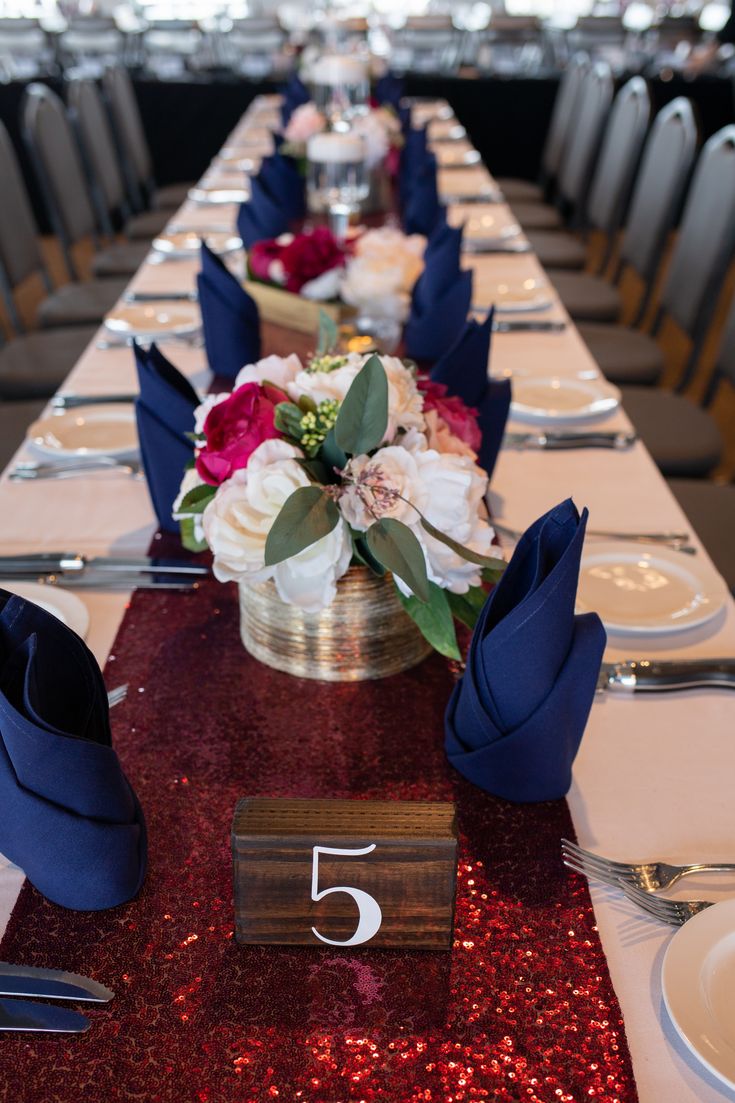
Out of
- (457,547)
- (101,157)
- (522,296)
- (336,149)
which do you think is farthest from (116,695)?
(101,157)

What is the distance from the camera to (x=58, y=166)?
340 cm

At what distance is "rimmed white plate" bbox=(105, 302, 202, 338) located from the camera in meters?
2.09

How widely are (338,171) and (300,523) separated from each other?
1906 millimetres

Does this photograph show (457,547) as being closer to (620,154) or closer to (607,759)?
(607,759)

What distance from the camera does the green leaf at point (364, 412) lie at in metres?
0.82

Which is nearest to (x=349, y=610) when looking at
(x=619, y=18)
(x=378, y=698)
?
(x=378, y=698)

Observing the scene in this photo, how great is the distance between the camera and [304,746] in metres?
0.95

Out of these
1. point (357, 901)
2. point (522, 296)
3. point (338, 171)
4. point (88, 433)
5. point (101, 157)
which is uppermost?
point (357, 901)

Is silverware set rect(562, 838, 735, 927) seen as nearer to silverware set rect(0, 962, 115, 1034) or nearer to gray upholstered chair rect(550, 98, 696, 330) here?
silverware set rect(0, 962, 115, 1034)

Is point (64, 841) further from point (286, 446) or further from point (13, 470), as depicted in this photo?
point (13, 470)

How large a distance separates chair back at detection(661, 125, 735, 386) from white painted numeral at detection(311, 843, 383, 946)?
210 centimetres

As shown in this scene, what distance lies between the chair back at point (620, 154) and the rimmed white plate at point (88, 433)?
7.72 ft

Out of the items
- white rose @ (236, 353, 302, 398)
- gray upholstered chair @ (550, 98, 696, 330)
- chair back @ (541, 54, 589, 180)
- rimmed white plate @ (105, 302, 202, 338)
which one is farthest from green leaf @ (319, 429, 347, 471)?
chair back @ (541, 54, 589, 180)

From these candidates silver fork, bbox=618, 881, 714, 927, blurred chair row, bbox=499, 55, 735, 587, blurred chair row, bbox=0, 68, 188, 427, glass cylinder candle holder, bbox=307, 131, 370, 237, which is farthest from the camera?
blurred chair row, bbox=0, 68, 188, 427
